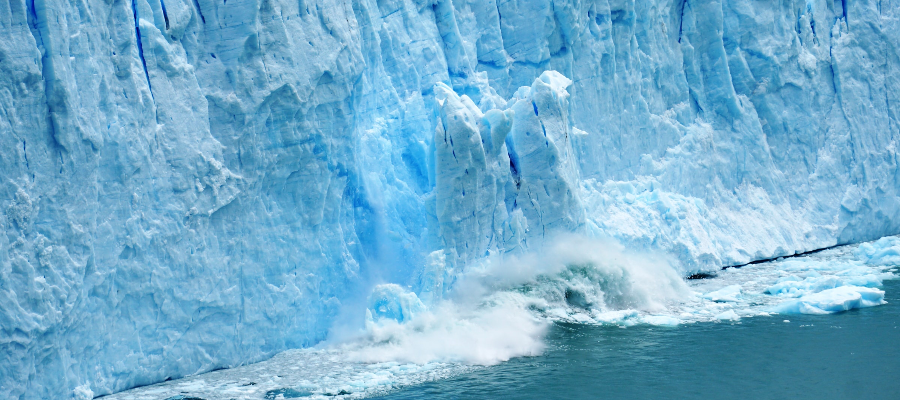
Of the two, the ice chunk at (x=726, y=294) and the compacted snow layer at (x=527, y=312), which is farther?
the ice chunk at (x=726, y=294)

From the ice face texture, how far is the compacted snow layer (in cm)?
40

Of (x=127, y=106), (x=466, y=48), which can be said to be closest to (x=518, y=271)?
(x=466, y=48)

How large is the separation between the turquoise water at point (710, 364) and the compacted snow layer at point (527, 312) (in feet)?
1.21

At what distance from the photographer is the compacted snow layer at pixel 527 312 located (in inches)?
370

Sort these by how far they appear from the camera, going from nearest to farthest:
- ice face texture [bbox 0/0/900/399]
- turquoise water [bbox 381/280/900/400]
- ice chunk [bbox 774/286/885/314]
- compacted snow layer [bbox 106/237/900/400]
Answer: ice face texture [bbox 0/0/900/399] < turquoise water [bbox 381/280/900/400] < compacted snow layer [bbox 106/237/900/400] < ice chunk [bbox 774/286/885/314]

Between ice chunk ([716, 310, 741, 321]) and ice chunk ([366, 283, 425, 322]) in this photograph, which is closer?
ice chunk ([366, 283, 425, 322])

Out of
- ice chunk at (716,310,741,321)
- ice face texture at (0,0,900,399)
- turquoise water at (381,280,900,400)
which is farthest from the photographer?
ice chunk at (716,310,741,321)

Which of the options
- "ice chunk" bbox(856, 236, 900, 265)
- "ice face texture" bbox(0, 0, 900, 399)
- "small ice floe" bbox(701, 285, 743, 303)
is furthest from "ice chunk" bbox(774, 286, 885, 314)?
"ice chunk" bbox(856, 236, 900, 265)

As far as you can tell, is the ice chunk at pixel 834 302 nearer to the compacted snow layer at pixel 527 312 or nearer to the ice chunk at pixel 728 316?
the compacted snow layer at pixel 527 312

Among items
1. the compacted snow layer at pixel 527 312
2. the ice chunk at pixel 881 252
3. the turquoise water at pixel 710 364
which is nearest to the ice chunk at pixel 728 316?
the compacted snow layer at pixel 527 312

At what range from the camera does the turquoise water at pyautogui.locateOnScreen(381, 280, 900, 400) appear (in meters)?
8.98

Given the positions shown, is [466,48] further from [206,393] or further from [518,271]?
[206,393]

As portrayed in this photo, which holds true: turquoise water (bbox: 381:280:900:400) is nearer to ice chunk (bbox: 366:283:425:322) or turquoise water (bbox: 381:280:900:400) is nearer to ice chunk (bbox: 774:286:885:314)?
ice chunk (bbox: 774:286:885:314)

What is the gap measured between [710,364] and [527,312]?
2.81 metres
